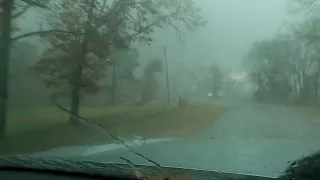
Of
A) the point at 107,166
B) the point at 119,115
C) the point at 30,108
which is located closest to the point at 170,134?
the point at 119,115

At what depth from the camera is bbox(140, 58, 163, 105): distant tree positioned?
6443 millimetres

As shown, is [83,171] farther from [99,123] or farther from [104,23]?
[104,23]

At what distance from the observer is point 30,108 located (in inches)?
240

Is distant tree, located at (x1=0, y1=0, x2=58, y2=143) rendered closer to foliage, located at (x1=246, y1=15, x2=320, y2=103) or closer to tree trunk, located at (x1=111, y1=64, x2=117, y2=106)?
tree trunk, located at (x1=111, y1=64, x2=117, y2=106)

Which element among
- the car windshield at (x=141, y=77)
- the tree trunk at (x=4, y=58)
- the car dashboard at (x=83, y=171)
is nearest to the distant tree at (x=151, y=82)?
the car windshield at (x=141, y=77)

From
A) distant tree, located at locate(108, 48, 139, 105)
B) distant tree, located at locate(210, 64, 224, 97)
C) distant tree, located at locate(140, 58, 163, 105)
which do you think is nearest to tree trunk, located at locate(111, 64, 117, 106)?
distant tree, located at locate(108, 48, 139, 105)

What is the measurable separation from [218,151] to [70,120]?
5.85ft

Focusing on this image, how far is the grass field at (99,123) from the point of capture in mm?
5621

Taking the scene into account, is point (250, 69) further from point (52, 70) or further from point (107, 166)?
point (107, 166)

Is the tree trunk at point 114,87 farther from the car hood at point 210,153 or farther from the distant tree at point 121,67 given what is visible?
the car hood at point 210,153

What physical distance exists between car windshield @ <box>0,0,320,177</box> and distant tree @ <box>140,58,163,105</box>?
0.01 meters

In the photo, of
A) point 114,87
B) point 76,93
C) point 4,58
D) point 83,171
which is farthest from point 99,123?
point 83,171

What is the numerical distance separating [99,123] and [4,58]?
136 cm

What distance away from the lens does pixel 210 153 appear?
4.84 metres
